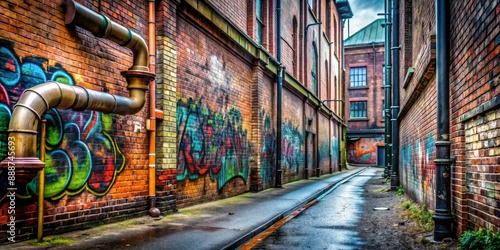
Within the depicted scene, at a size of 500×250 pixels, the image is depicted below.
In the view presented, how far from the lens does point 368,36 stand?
141 feet

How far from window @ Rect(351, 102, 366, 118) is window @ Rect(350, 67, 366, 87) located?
1.90m

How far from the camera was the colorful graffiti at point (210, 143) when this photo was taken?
862 cm

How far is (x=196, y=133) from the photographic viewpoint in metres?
9.20

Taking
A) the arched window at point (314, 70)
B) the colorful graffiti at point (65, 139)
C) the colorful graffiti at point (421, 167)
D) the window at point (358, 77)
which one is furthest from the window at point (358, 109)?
the colorful graffiti at point (65, 139)

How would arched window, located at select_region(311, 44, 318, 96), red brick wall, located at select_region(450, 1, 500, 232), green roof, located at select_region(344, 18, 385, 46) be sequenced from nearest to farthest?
red brick wall, located at select_region(450, 1, 500, 232) → arched window, located at select_region(311, 44, 318, 96) → green roof, located at select_region(344, 18, 385, 46)

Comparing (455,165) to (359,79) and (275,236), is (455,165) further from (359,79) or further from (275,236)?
(359,79)

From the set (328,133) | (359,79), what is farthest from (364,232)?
(359,79)

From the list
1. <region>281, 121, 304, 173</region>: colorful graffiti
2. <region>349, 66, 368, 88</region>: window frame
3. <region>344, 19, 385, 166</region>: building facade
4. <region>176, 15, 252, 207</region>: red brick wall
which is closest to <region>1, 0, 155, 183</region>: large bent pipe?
<region>176, 15, 252, 207</region>: red brick wall

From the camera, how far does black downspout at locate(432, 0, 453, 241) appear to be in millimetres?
5500

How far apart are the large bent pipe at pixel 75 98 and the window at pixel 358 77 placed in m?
37.4

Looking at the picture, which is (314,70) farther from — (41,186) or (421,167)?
(41,186)

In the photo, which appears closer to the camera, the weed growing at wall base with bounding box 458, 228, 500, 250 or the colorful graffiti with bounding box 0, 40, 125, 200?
the weed growing at wall base with bounding box 458, 228, 500, 250

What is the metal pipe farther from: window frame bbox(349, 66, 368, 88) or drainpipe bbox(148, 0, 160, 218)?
window frame bbox(349, 66, 368, 88)

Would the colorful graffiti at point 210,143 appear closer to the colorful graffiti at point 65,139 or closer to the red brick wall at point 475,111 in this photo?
the colorful graffiti at point 65,139
